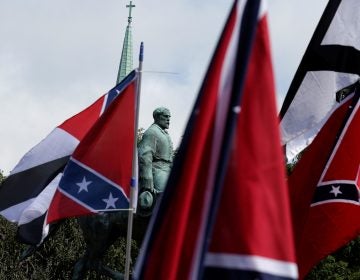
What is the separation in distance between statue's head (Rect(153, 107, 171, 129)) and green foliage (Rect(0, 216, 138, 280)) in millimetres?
13438

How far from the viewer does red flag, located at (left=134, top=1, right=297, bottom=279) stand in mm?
4602

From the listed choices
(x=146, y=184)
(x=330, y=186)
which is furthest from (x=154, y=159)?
(x=330, y=186)

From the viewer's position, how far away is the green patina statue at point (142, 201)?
34.3 feet

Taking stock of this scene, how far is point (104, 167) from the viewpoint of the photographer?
24.9ft

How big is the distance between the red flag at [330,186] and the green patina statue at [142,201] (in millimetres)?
2718

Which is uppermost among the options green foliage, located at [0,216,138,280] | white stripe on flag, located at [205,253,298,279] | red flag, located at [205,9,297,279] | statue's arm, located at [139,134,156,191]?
green foliage, located at [0,216,138,280]

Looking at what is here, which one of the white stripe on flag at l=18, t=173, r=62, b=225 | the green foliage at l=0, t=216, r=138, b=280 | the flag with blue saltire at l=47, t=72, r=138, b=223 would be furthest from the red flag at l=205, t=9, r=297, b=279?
the green foliage at l=0, t=216, r=138, b=280

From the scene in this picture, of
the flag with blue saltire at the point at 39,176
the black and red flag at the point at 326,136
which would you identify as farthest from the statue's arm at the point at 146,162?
the black and red flag at the point at 326,136

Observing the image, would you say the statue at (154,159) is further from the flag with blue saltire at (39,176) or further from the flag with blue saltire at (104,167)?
the flag with blue saltire at (104,167)

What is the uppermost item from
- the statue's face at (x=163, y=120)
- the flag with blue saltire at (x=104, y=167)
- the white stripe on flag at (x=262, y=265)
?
the statue's face at (x=163, y=120)

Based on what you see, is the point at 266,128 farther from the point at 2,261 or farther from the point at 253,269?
the point at 2,261

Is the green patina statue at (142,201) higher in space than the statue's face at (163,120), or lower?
lower

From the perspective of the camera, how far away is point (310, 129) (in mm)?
8172

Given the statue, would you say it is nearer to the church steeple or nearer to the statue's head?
the statue's head
